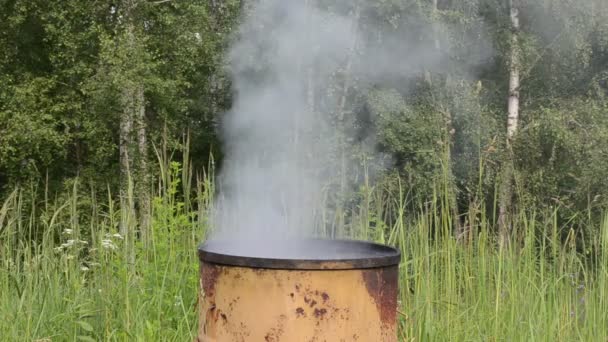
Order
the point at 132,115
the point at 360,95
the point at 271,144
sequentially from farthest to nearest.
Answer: the point at 132,115 < the point at 360,95 < the point at 271,144

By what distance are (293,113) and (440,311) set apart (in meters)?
1.64

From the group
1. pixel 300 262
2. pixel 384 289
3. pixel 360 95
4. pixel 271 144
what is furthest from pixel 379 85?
pixel 300 262

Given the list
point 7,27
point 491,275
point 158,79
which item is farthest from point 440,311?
point 7,27

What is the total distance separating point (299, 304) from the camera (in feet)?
6.79

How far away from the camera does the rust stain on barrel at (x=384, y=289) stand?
2.15 metres

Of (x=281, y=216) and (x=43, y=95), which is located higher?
(x=43, y=95)

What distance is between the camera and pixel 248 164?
397 centimetres

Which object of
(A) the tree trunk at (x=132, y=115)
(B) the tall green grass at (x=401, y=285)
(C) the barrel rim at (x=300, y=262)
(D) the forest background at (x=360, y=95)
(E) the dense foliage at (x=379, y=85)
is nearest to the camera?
(C) the barrel rim at (x=300, y=262)

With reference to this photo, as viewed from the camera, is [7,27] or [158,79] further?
[7,27]

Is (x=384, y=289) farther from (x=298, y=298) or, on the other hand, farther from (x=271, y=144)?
(x=271, y=144)

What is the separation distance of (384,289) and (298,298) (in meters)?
0.28

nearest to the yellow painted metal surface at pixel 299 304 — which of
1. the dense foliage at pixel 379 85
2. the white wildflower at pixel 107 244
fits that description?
the white wildflower at pixel 107 244

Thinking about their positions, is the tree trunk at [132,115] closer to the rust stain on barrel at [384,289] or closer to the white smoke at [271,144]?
the white smoke at [271,144]

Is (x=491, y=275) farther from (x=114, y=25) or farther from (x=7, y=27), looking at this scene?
(x=7, y=27)
